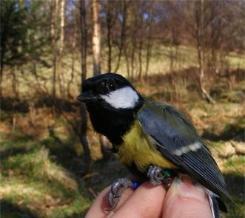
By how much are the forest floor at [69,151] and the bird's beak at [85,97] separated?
4173 mm

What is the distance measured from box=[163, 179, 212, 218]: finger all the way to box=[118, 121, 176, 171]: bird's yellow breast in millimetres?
124

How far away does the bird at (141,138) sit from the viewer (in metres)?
2.12

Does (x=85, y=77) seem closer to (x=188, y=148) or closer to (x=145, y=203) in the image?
(x=188, y=148)

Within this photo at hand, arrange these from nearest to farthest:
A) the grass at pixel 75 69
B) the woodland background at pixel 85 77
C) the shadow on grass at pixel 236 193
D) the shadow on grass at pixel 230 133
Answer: the shadow on grass at pixel 236 193, the woodland background at pixel 85 77, the shadow on grass at pixel 230 133, the grass at pixel 75 69

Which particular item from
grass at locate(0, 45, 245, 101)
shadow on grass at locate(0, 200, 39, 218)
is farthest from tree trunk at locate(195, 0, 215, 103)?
shadow on grass at locate(0, 200, 39, 218)

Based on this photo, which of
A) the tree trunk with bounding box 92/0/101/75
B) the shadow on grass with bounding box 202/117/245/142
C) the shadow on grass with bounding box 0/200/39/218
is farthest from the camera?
the shadow on grass with bounding box 202/117/245/142

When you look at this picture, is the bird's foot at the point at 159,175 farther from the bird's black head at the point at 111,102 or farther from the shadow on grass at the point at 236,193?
the shadow on grass at the point at 236,193

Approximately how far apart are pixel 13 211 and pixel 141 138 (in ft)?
15.3

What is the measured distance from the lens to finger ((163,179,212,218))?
6.32 feet

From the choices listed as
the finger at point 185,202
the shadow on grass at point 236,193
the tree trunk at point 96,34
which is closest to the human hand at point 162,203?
the finger at point 185,202

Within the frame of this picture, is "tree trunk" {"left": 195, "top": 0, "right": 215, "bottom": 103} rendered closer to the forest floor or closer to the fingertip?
the forest floor

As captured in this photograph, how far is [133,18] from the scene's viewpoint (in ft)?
57.3

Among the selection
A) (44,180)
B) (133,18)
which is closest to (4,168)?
(44,180)

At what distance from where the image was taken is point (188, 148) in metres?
2.29
